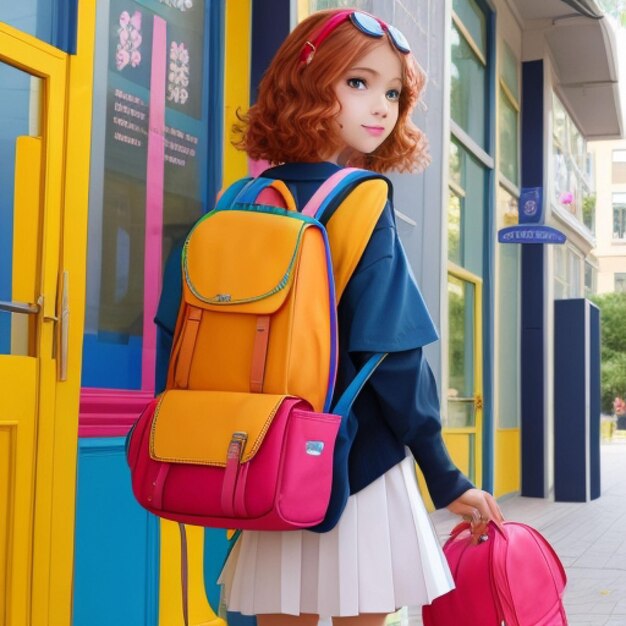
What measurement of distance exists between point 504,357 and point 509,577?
10.4m

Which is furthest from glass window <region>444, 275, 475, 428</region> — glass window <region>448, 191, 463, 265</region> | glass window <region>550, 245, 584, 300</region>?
glass window <region>550, 245, 584, 300</region>

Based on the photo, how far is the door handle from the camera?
331 cm

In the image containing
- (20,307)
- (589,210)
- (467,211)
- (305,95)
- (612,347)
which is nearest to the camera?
(305,95)

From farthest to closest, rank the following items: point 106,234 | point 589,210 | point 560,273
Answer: point 589,210 < point 560,273 < point 106,234

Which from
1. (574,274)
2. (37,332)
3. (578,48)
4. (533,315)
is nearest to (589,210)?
(574,274)

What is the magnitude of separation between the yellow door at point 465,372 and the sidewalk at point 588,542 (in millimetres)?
694

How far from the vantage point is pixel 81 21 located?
372 cm

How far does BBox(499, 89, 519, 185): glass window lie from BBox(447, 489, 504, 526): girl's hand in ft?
34.6

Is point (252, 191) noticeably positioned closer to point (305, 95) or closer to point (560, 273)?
point (305, 95)

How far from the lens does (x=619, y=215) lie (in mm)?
51156

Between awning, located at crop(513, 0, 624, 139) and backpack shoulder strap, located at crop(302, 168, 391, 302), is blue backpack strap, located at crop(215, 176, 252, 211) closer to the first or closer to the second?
backpack shoulder strap, located at crop(302, 168, 391, 302)

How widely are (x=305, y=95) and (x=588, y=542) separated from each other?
7.04 meters

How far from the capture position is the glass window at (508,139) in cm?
1256

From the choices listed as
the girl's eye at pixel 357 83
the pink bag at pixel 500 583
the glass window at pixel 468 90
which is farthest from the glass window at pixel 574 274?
the girl's eye at pixel 357 83
